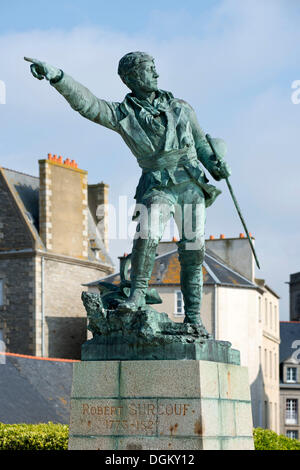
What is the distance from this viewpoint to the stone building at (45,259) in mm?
50969

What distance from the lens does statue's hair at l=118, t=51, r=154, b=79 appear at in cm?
1080

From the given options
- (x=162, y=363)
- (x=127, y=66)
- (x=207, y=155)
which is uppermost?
(x=127, y=66)

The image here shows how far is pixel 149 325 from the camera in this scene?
9992 millimetres

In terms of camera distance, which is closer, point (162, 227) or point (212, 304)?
point (162, 227)

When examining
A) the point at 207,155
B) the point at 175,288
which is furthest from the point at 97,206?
the point at 207,155

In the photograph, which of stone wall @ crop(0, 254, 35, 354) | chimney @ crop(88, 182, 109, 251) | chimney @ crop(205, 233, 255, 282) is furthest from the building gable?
chimney @ crop(205, 233, 255, 282)

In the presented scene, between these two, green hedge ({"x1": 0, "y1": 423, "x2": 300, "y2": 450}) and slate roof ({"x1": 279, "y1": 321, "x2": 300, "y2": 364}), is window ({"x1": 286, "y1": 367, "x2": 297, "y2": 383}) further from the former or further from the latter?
green hedge ({"x1": 0, "y1": 423, "x2": 300, "y2": 450})

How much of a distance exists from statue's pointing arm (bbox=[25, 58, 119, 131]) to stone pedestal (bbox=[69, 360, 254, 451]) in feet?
8.28

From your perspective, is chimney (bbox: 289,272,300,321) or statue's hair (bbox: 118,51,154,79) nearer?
statue's hair (bbox: 118,51,154,79)

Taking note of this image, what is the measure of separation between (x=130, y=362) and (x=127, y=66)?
3.06 m

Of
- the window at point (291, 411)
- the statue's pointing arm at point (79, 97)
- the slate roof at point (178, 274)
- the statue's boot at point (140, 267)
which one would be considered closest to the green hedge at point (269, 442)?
the statue's boot at point (140, 267)

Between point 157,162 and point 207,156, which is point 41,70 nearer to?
point 157,162

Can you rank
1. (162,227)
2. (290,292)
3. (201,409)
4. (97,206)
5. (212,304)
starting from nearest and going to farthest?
(201,409) < (162,227) < (212,304) < (97,206) < (290,292)
